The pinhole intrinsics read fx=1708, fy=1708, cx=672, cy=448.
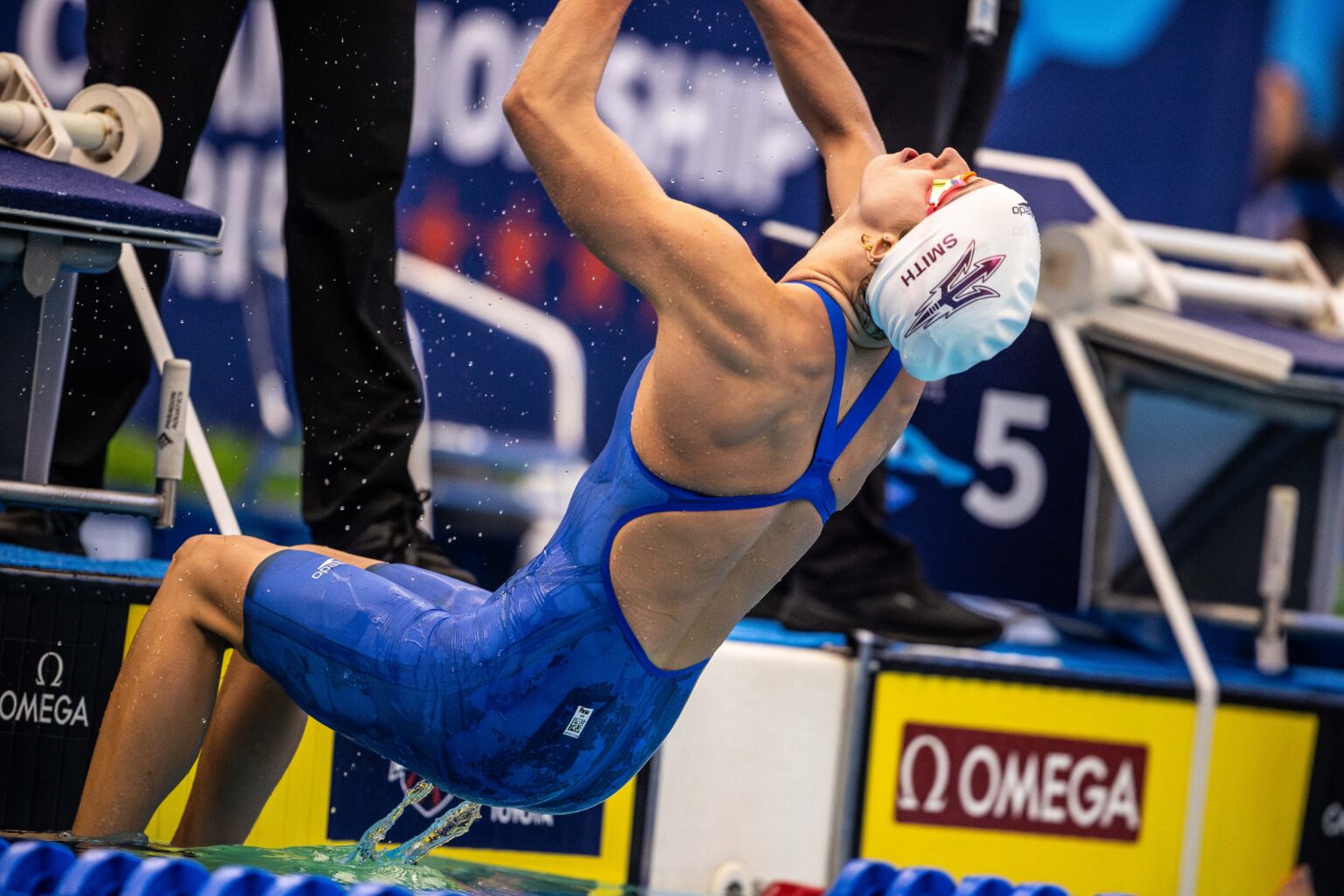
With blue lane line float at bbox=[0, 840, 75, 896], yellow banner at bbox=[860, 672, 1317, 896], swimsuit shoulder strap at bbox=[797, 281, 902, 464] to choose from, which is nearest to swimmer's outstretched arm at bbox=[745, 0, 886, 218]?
swimsuit shoulder strap at bbox=[797, 281, 902, 464]

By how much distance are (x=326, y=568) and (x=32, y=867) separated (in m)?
0.62

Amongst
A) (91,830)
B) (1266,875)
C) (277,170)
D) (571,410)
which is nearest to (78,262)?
(91,830)

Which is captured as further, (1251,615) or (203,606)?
(1251,615)

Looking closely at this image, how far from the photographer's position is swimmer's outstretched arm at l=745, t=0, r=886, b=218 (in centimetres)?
290

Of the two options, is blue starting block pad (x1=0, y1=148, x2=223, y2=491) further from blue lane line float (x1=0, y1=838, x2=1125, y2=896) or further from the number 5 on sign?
the number 5 on sign

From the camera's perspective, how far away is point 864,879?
2.75m

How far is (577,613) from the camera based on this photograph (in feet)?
8.13

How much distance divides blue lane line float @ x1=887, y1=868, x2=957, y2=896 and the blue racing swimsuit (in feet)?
1.60

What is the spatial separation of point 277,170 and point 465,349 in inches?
25.9

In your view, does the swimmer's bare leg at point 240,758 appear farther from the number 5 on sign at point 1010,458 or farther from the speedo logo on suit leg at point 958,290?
the number 5 on sign at point 1010,458

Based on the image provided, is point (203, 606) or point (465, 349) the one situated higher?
point (465, 349)

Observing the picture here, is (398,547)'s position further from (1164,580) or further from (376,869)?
(1164,580)

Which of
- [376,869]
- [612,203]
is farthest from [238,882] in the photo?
[612,203]

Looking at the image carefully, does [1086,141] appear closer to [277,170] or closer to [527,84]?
[277,170]
